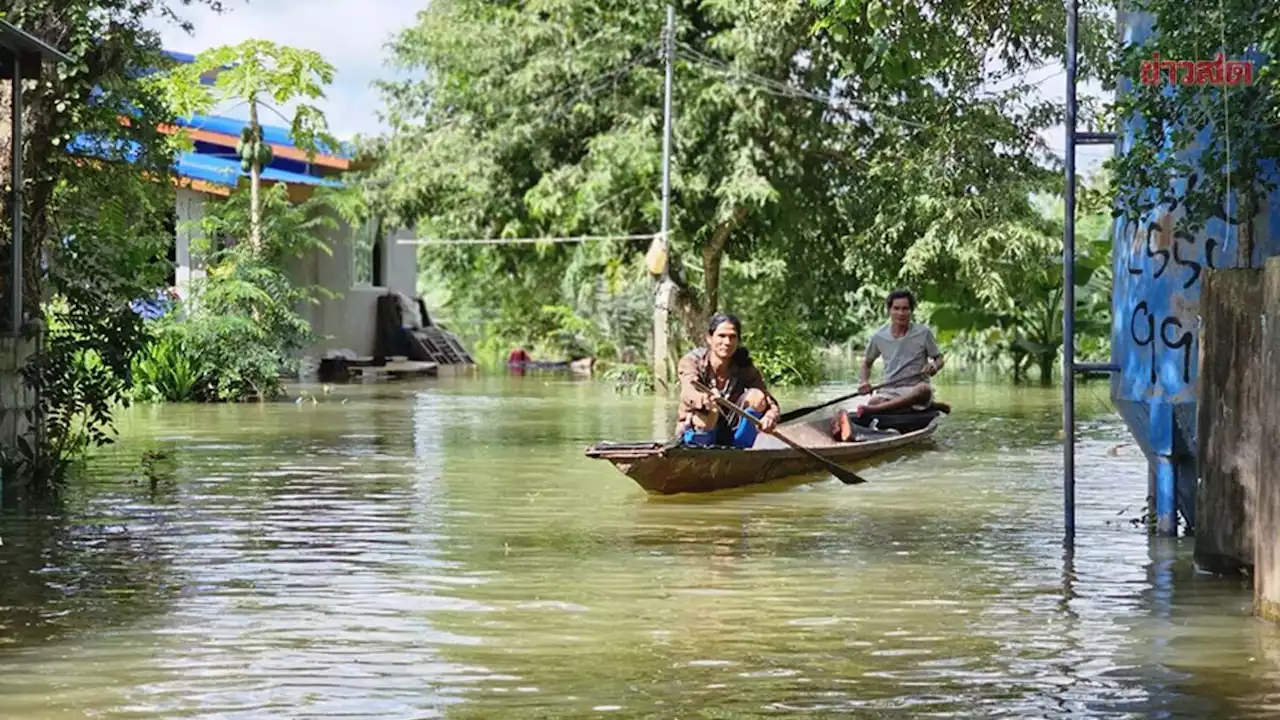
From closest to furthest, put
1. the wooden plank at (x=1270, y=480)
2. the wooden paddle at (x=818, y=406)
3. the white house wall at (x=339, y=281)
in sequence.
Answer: the wooden plank at (x=1270, y=480), the wooden paddle at (x=818, y=406), the white house wall at (x=339, y=281)

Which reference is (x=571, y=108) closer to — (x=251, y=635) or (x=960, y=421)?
(x=960, y=421)

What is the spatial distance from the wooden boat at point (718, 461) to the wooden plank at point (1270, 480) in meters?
5.90

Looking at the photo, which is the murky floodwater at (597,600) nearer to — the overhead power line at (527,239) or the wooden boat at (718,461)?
the wooden boat at (718,461)

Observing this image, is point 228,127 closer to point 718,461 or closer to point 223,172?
point 223,172

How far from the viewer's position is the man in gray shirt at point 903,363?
21516 millimetres

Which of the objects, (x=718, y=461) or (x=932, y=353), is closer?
(x=718, y=461)

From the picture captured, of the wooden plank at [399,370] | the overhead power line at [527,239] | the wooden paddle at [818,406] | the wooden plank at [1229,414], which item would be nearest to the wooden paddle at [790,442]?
the wooden paddle at [818,406]

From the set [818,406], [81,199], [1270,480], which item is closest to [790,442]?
[818,406]

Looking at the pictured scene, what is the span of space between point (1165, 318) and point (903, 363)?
30.4ft

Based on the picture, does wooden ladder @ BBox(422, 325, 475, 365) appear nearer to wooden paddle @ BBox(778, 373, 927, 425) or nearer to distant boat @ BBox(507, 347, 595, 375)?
distant boat @ BBox(507, 347, 595, 375)

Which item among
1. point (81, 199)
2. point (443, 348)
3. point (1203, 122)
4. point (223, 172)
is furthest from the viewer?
point (443, 348)

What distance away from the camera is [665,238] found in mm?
32094

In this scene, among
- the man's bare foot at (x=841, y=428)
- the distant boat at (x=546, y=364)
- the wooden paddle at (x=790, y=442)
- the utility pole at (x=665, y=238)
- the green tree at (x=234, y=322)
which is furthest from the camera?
the distant boat at (x=546, y=364)

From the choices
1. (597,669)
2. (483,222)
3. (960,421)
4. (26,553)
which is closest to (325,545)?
(26,553)
